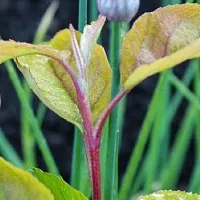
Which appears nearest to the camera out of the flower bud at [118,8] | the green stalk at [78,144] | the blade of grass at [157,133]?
the flower bud at [118,8]

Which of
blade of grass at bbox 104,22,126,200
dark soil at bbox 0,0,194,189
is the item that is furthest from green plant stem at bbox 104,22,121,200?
dark soil at bbox 0,0,194,189

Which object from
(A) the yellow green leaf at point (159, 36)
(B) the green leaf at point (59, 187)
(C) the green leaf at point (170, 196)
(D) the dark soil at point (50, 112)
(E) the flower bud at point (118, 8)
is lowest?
(D) the dark soil at point (50, 112)

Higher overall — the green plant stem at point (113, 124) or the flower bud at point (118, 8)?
the flower bud at point (118, 8)

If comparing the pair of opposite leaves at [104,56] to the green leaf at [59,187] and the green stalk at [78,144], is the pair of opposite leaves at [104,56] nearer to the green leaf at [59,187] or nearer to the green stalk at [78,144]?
the green leaf at [59,187]

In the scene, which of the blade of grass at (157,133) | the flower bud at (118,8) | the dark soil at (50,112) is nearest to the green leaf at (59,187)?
the flower bud at (118,8)

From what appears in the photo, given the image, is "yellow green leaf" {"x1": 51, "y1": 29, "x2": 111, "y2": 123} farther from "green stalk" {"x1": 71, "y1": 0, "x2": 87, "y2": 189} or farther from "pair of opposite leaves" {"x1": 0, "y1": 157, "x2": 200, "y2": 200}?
"green stalk" {"x1": 71, "y1": 0, "x2": 87, "y2": 189}

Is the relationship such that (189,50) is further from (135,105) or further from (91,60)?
(135,105)

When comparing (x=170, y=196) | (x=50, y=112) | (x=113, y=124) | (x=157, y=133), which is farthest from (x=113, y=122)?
(x=50, y=112)
